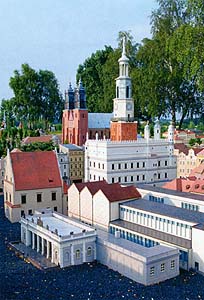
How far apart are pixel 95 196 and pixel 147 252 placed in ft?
34.6

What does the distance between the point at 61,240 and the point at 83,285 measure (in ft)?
15.1

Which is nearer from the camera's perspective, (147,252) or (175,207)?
(147,252)

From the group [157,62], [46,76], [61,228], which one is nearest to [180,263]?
[61,228]

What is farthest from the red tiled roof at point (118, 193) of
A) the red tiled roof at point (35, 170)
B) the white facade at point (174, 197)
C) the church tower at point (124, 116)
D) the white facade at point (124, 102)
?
the white facade at point (124, 102)

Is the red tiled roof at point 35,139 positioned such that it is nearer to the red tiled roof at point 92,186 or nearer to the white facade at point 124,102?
the white facade at point 124,102

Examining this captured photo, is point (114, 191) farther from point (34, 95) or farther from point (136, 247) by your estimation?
point (34, 95)

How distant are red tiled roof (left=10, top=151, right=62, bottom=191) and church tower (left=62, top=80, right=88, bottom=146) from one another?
2845cm

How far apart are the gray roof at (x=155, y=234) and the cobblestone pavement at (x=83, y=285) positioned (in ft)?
7.42

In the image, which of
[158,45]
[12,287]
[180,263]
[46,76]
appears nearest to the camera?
[12,287]

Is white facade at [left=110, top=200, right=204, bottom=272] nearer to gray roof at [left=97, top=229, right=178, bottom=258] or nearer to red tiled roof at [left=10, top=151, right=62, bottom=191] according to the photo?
gray roof at [left=97, top=229, right=178, bottom=258]

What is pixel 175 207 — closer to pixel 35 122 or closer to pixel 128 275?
pixel 128 275

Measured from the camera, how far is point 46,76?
101 meters

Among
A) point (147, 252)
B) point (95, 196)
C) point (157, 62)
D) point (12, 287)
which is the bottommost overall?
point (12, 287)

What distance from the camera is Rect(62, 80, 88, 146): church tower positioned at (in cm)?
7481
